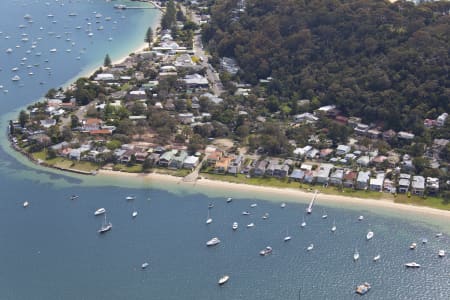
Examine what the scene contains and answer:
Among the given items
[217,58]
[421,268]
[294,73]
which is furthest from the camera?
[217,58]

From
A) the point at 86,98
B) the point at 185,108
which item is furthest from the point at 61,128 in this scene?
the point at 185,108

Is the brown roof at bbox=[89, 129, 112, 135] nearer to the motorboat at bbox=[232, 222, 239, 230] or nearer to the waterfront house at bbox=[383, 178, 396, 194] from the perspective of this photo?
the motorboat at bbox=[232, 222, 239, 230]

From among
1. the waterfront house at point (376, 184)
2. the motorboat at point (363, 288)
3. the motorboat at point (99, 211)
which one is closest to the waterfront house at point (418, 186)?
the waterfront house at point (376, 184)

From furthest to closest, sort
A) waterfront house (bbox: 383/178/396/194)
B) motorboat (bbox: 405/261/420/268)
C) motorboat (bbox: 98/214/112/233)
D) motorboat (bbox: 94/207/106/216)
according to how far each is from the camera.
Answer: waterfront house (bbox: 383/178/396/194) < motorboat (bbox: 94/207/106/216) < motorboat (bbox: 98/214/112/233) < motorboat (bbox: 405/261/420/268)

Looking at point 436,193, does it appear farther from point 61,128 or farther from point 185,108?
point 61,128

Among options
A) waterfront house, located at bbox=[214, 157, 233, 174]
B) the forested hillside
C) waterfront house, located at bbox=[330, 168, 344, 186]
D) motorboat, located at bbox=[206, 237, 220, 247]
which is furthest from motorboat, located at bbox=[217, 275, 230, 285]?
the forested hillside
